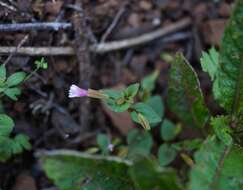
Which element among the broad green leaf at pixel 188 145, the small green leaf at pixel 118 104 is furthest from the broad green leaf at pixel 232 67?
the small green leaf at pixel 118 104

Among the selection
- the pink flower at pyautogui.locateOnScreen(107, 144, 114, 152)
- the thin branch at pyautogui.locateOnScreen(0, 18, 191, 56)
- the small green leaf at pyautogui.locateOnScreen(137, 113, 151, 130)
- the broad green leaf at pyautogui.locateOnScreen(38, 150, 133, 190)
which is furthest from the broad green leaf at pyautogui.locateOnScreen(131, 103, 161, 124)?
the thin branch at pyautogui.locateOnScreen(0, 18, 191, 56)

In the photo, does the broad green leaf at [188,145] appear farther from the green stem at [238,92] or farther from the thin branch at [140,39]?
the thin branch at [140,39]

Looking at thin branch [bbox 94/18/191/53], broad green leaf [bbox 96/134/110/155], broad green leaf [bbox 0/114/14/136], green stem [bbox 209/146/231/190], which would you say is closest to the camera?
green stem [bbox 209/146/231/190]

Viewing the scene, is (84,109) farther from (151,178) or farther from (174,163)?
(151,178)

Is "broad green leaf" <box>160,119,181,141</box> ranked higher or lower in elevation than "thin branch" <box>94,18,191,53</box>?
lower

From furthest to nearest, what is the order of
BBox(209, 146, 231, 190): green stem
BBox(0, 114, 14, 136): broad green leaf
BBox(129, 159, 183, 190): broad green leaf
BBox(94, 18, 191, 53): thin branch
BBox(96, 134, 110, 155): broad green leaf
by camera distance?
1. BBox(94, 18, 191, 53): thin branch
2. BBox(96, 134, 110, 155): broad green leaf
3. BBox(0, 114, 14, 136): broad green leaf
4. BBox(209, 146, 231, 190): green stem
5. BBox(129, 159, 183, 190): broad green leaf

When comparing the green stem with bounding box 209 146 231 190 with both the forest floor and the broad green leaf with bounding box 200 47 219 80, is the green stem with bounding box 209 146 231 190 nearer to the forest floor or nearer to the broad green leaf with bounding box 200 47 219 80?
the broad green leaf with bounding box 200 47 219 80
